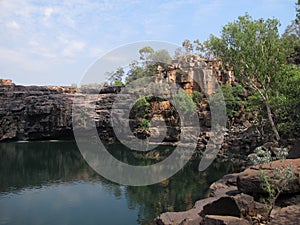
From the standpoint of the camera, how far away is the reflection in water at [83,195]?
12.9m

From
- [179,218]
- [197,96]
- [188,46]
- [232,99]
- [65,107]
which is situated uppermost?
[188,46]

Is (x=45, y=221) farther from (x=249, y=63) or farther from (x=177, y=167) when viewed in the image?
(x=249, y=63)

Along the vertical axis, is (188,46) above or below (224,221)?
above

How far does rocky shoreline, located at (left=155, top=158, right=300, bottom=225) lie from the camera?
771 cm

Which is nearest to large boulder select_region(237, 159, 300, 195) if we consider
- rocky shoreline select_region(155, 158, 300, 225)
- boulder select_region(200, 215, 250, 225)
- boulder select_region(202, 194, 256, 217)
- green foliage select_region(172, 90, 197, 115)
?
rocky shoreline select_region(155, 158, 300, 225)

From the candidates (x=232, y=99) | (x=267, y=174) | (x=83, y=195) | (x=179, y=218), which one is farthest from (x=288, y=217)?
(x=232, y=99)

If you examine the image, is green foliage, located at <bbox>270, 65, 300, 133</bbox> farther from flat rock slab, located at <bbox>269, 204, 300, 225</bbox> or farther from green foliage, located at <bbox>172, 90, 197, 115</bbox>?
green foliage, located at <bbox>172, 90, 197, 115</bbox>

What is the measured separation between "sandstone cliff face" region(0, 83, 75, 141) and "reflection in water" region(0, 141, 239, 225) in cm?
1554

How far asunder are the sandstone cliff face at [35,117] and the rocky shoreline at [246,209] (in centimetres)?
3288

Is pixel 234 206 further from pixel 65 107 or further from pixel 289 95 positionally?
pixel 65 107

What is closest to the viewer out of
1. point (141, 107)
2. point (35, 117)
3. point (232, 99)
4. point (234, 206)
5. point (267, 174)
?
point (234, 206)

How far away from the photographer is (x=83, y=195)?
1631 cm

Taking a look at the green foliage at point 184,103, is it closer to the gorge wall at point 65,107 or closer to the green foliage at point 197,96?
the green foliage at point 197,96

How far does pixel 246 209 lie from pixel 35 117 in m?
→ 37.9
